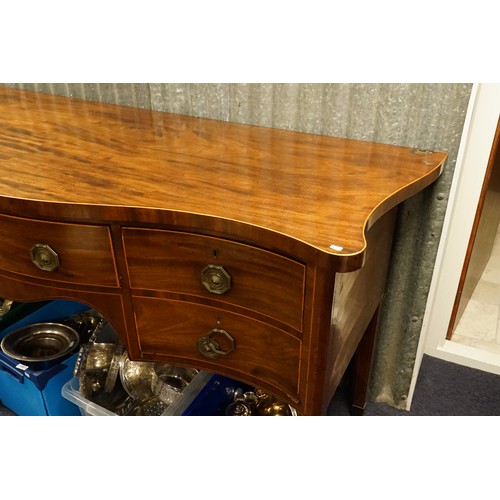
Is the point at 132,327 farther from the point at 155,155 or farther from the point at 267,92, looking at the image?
the point at 267,92

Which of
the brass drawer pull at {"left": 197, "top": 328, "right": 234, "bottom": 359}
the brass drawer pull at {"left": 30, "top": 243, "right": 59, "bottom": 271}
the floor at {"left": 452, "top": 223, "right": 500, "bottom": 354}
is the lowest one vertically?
the floor at {"left": 452, "top": 223, "right": 500, "bottom": 354}

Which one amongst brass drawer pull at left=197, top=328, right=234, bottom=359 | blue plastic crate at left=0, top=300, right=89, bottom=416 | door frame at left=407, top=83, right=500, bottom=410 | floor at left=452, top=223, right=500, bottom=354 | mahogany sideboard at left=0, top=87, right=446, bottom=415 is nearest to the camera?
mahogany sideboard at left=0, top=87, right=446, bottom=415

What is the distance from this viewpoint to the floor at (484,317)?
5.37 ft

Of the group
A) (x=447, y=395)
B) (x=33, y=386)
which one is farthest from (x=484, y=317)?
(x=33, y=386)

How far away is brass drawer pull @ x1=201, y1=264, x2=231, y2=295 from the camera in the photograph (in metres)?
0.79

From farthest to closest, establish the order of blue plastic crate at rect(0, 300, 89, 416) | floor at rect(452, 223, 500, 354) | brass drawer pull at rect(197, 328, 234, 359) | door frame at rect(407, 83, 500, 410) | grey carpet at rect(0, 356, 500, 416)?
floor at rect(452, 223, 500, 354), grey carpet at rect(0, 356, 500, 416), blue plastic crate at rect(0, 300, 89, 416), door frame at rect(407, 83, 500, 410), brass drawer pull at rect(197, 328, 234, 359)

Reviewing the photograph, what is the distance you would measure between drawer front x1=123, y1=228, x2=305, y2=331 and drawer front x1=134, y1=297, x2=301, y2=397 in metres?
0.03

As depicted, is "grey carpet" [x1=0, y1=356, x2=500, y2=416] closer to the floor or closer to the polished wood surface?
the floor

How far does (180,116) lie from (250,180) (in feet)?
1.49

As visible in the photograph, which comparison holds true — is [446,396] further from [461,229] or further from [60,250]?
[60,250]

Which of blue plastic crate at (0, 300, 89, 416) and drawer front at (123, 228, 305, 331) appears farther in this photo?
blue plastic crate at (0, 300, 89, 416)

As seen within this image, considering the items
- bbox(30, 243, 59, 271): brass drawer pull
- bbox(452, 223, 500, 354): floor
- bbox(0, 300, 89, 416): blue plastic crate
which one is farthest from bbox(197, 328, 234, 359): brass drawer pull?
bbox(452, 223, 500, 354): floor

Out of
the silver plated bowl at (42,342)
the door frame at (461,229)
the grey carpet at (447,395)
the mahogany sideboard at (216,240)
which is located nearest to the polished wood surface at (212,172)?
the mahogany sideboard at (216,240)

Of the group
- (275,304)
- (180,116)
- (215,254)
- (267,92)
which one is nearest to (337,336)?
(275,304)
